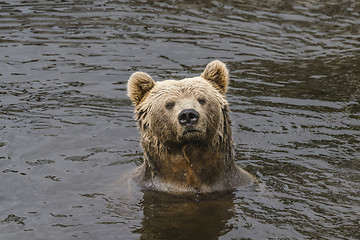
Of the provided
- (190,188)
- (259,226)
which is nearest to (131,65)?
(190,188)

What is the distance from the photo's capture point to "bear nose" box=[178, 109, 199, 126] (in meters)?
8.22

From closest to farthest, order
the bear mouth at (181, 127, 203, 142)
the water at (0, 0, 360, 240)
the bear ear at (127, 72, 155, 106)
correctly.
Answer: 1. the bear mouth at (181, 127, 203, 142)
2. the water at (0, 0, 360, 240)
3. the bear ear at (127, 72, 155, 106)

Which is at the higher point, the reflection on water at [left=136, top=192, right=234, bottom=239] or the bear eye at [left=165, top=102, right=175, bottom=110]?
the bear eye at [left=165, top=102, right=175, bottom=110]

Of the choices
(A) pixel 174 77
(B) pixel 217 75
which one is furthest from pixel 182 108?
(A) pixel 174 77

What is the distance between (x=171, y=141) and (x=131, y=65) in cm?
629

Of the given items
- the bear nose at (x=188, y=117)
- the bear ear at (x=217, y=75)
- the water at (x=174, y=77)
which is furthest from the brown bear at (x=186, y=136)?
the water at (x=174, y=77)

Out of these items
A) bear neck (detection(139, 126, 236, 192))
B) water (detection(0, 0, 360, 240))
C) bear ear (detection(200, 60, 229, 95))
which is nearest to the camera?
water (detection(0, 0, 360, 240))

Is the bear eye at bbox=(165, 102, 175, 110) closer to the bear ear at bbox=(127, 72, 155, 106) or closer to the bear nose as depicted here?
the bear nose

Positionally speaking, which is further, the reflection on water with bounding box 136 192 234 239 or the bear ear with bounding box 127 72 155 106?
the bear ear with bounding box 127 72 155 106

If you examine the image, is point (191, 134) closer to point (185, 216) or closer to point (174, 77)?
point (185, 216)

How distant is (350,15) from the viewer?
719 inches

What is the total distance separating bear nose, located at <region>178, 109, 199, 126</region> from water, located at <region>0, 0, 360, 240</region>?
3.79ft

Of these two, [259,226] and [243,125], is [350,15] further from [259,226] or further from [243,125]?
[259,226]

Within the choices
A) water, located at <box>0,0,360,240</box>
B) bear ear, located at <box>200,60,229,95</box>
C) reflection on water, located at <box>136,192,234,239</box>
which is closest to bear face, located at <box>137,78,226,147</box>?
bear ear, located at <box>200,60,229,95</box>
